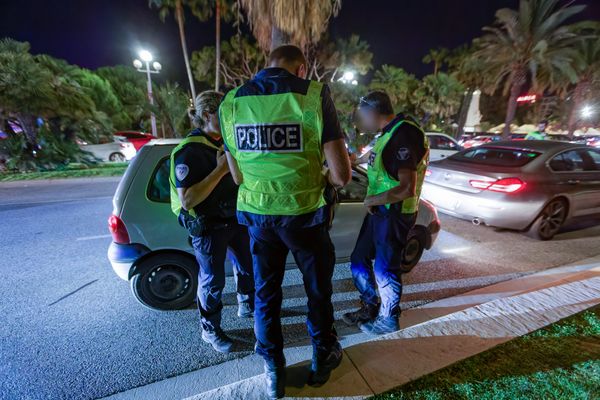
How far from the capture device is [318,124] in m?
1.58

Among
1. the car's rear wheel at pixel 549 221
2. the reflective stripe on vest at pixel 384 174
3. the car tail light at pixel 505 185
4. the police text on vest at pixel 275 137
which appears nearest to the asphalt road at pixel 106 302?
the car's rear wheel at pixel 549 221

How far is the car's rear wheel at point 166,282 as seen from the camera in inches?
114

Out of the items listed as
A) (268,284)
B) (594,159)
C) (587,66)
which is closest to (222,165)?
(268,284)

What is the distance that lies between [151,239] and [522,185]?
4829mm

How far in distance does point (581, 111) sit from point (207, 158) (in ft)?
107

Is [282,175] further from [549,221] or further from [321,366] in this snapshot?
[549,221]

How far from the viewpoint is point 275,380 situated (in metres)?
1.90

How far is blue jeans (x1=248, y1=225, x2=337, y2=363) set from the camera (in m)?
1.77

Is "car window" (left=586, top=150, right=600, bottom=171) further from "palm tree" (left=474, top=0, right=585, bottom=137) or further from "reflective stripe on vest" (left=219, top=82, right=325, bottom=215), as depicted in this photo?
"palm tree" (left=474, top=0, right=585, bottom=137)

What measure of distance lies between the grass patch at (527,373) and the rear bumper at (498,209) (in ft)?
7.77

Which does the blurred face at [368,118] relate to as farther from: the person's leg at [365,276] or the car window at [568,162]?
the car window at [568,162]

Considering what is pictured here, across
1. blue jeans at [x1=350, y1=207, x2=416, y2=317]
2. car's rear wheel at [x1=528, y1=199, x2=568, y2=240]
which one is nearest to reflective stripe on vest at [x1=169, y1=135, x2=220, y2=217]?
blue jeans at [x1=350, y1=207, x2=416, y2=317]

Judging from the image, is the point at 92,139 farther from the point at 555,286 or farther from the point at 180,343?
the point at 555,286

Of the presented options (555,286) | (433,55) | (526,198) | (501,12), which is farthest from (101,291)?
(433,55)
